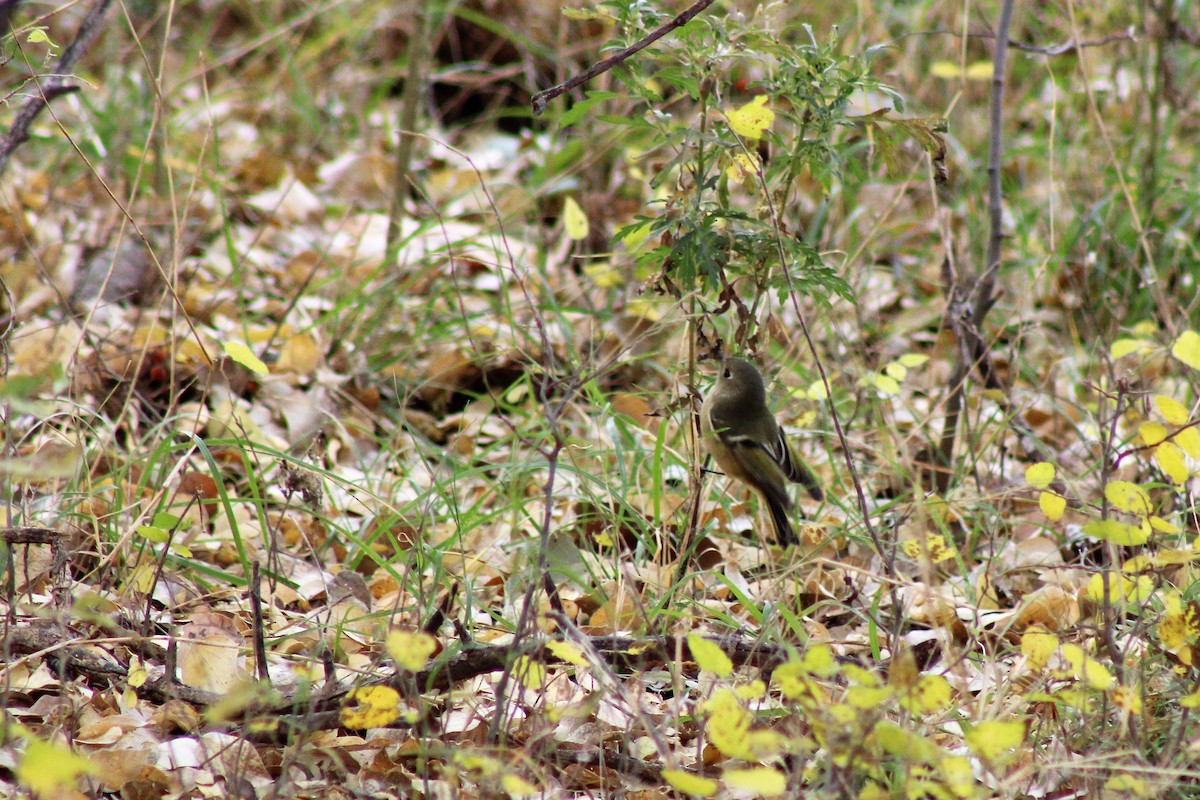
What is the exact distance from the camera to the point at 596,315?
4031mm

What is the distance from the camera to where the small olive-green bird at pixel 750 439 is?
9.41 feet

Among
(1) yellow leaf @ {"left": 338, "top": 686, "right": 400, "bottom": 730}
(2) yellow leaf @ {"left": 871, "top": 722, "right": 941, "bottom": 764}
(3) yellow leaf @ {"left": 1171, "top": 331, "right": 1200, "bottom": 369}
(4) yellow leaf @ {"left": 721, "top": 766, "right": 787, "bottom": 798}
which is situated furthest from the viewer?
(3) yellow leaf @ {"left": 1171, "top": 331, "right": 1200, "bottom": 369}

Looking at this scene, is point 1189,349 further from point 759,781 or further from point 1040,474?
point 759,781

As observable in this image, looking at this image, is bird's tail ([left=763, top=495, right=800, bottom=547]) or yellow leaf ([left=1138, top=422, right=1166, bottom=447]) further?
bird's tail ([left=763, top=495, right=800, bottom=547])

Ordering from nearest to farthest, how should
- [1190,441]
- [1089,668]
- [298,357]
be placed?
1. [1089,668]
2. [1190,441]
3. [298,357]

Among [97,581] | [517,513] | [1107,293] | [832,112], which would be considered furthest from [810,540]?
[1107,293]

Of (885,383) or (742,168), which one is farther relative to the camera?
(885,383)

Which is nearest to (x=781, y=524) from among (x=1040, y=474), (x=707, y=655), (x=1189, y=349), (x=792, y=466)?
(x=792, y=466)

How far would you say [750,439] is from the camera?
2918 mm

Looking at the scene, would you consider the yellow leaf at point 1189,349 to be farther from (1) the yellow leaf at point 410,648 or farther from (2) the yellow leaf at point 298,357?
(2) the yellow leaf at point 298,357

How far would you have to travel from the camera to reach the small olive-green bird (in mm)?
2869

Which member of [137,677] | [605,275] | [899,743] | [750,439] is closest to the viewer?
[899,743]

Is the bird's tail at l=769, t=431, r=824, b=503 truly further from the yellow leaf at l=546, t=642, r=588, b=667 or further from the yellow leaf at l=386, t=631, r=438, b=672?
the yellow leaf at l=386, t=631, r=438, b=672

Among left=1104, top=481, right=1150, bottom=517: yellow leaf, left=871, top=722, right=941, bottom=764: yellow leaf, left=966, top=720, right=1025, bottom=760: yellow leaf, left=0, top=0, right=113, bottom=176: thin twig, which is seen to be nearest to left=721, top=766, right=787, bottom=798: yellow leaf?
left=871, top=722, right=941, bottom=764: yellow leaf
